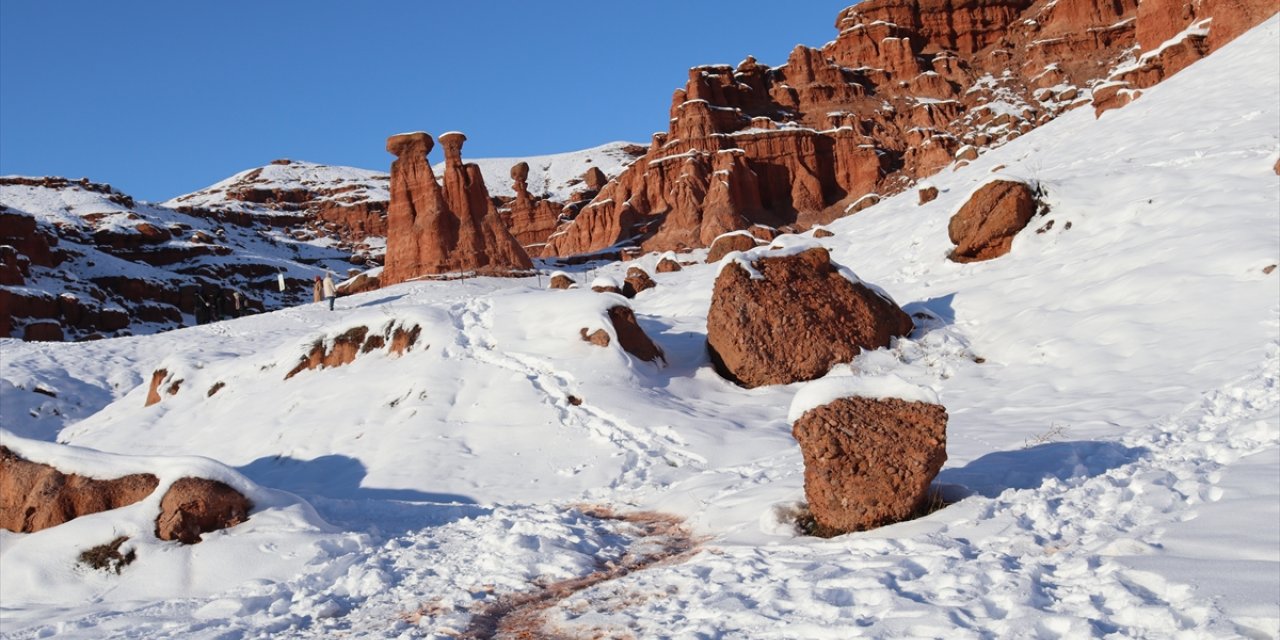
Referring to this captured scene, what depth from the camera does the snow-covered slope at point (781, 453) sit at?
15.6ft

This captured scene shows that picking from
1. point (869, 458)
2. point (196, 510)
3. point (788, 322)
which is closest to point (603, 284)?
point (788, 322)

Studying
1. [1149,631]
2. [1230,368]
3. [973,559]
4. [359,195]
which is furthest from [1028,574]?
[359,195]

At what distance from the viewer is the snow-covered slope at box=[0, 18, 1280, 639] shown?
187 inches

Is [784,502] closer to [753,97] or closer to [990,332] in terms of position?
[990,332]

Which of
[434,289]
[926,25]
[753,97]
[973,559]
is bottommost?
[973,559]

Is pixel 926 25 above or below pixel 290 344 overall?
above

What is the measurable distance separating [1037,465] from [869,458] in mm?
1993

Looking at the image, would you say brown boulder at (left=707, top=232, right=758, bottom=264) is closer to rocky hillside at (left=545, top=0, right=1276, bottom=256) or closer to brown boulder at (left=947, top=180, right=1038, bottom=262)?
brown boulder at (left=947, top=180, right=1038, bottom=262)

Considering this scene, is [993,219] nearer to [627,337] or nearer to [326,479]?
[627,337]

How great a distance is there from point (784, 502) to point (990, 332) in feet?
28.3

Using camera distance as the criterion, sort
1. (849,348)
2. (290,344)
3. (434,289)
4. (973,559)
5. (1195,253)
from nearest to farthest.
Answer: (973,559) → (1195,253) → (849,348) → (290,344) → (434,289)

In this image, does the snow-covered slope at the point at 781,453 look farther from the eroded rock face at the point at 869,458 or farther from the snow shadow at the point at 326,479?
the eroded rock face at the point at 869,458

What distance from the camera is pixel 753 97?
3009 inches

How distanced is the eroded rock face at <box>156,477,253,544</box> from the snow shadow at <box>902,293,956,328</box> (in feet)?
39.3
